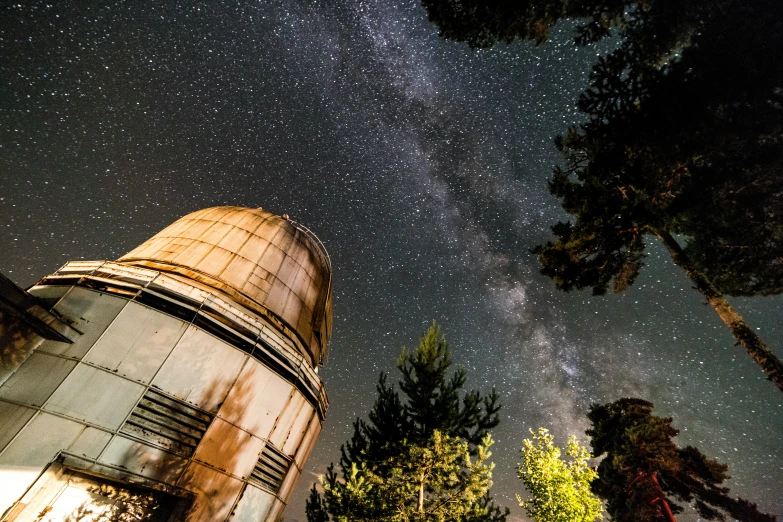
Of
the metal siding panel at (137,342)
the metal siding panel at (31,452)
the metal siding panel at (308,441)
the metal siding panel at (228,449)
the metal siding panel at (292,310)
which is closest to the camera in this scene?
the metal siding panel at (31,452)

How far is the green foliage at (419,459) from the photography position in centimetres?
865

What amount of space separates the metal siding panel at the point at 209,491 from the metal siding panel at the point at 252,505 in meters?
0.23

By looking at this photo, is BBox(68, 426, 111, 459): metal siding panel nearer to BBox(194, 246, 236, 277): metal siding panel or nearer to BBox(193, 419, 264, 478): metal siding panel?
BBox(193, 419, 264, 478): metal siding panel

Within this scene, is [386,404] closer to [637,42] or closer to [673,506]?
[637,42]

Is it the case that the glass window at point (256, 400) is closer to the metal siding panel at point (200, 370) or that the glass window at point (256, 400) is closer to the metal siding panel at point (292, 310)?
the metal siding panel at point (200, 370)

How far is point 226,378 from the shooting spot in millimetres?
7410

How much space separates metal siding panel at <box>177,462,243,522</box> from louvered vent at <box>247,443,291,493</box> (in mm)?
525

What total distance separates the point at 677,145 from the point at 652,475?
16165 millimetres

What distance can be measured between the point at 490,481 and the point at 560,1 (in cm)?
1360

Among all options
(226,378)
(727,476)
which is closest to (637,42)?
(226,378)

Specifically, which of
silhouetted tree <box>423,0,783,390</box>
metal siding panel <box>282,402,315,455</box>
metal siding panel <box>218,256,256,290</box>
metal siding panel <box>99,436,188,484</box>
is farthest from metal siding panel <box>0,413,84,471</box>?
silhouetted tree <box>423,0,783,390</box>

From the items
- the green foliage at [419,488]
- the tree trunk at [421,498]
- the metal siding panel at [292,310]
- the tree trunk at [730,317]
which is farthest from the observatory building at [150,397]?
the tree trunk at [730,317]

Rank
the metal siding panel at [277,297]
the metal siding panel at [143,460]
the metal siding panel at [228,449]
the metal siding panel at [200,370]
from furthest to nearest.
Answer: the metal siding panel at [277,297], the metal siding panel at [200,370], the metal siding panel at [228,449], the metal siding panel at [143,460]

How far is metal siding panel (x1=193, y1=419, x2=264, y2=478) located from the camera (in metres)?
6.71
